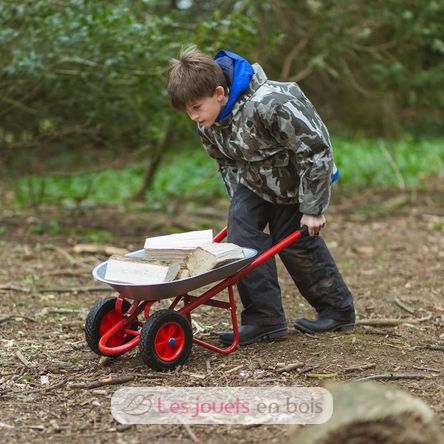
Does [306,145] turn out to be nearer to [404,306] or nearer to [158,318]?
[158,318]

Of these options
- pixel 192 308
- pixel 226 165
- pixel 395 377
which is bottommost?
pixel 395 377

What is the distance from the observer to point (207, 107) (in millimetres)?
3799

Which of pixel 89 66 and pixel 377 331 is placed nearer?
pixel 377 331

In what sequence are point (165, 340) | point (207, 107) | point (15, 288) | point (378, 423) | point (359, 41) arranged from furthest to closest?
1. point (359, 41)
2. point (15, 288)
3. point (207, 107)
4. point (165, 340)
5. point (378, 423)

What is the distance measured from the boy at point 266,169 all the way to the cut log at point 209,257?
39cm

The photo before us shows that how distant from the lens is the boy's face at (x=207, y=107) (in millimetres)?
3789

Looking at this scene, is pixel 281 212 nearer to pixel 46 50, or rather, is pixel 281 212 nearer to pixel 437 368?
pixel 437 368

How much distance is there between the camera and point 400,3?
28.1 feet

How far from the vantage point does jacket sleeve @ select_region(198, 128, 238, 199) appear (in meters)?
4.25

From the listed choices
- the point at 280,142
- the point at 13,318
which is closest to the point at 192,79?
the point at 280,142

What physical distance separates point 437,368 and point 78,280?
298 cm

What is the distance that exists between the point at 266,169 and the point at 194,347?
1010 millimetres

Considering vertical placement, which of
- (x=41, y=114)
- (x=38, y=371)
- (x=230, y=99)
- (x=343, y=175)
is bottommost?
(x=343, y=175)

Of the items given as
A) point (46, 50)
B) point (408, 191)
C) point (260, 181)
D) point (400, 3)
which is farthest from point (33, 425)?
point (408, 191)
